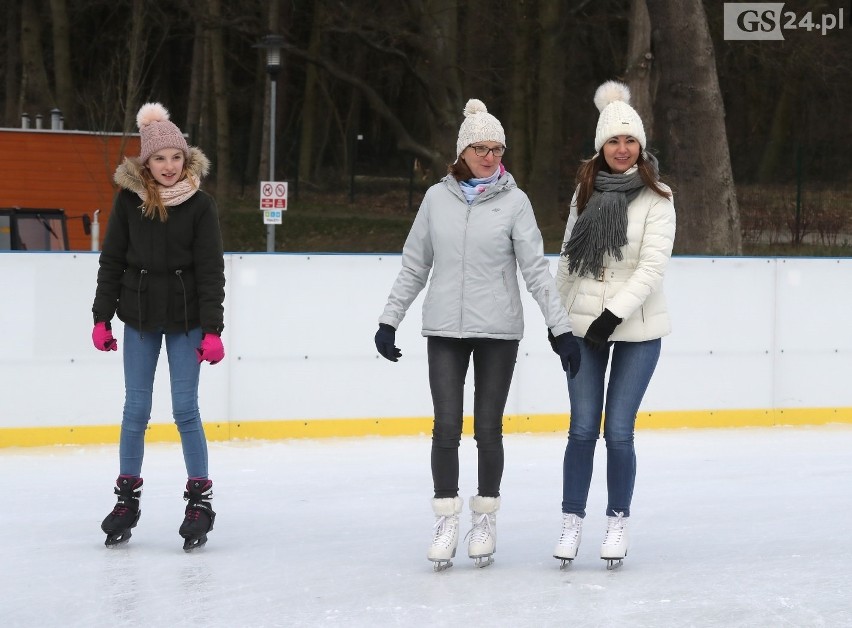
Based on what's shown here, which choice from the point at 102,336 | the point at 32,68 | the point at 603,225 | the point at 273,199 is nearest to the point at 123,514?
the point at 102,336

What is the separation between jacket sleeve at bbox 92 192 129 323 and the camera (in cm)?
453

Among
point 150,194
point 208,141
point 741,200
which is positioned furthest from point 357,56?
point 150,194

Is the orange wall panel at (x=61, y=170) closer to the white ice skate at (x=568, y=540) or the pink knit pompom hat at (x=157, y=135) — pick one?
the pink knit pompom hat at (x=157, y=135)

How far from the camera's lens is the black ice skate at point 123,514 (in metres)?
4.66

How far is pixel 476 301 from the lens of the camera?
4254 millimetres

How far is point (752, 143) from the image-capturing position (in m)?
21.3

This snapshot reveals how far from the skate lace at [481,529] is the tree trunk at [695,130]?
7951mm

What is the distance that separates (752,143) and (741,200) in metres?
2.86

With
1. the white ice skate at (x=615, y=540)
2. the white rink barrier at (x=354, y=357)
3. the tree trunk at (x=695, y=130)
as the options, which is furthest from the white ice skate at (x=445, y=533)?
the tree trunk at (x=695, y=130)

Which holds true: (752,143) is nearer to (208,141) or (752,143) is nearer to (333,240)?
(333,240)

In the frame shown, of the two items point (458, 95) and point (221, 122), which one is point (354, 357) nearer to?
point (458, 95)

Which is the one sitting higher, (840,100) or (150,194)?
(840,100)

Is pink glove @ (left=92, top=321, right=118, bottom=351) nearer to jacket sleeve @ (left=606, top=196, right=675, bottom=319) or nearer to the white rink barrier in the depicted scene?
jacket sleeve @ (left=606, top=196, right=675, bottom=319)

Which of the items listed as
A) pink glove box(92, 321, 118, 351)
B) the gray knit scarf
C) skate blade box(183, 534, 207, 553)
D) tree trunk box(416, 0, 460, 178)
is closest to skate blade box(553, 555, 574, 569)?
the gray knit scarf
